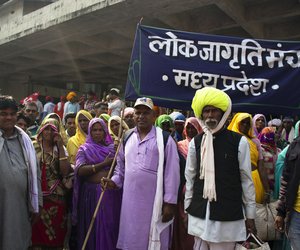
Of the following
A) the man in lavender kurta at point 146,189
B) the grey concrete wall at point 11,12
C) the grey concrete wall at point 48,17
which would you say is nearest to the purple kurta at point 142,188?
the man in lavender kurta at point 146,189

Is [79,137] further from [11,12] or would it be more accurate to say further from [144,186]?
[11,12]

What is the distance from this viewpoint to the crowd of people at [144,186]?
267 cm

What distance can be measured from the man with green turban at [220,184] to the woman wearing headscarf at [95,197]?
1.01m

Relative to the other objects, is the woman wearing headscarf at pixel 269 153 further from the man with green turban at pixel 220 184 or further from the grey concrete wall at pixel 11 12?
the grey concrete wall at pixel 11 12

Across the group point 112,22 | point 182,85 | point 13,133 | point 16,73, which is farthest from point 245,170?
point 16,73

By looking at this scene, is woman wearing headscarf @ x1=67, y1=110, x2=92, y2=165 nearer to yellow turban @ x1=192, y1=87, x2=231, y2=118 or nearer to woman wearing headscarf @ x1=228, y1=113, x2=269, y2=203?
woman wearing headscarf @ x1=228, y1=113, x2=269, y2=203

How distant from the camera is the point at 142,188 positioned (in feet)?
10.2

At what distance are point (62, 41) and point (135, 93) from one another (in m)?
7.56

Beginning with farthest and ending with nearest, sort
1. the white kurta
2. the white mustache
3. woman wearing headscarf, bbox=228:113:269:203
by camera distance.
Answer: woman wearing headscarf, bbox=228:113:269:203 → the white mustache → the white kurta

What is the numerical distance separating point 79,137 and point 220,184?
7.38ft

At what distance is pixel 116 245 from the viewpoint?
10.9 ft

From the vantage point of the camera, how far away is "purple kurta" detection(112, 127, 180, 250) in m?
3.10

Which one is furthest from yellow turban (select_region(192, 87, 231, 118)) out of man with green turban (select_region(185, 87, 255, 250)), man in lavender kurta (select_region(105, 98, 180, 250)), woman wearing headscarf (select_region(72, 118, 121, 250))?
woman wearing headscarf (select_region(72, 118, 121, 250))

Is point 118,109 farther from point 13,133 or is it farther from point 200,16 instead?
point 13,133
